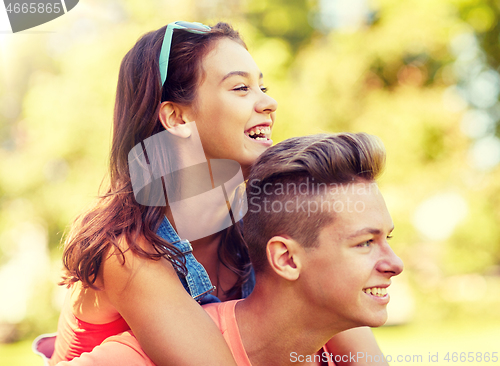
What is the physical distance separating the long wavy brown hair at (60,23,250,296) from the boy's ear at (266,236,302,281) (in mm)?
425

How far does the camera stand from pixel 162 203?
2.24 meters

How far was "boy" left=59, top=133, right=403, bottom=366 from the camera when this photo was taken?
1799 mm

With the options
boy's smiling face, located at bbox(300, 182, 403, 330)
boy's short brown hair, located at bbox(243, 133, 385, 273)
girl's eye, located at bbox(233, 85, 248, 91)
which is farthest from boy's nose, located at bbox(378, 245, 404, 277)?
girl's eye, located at bbox(233, 85, 248, 91)

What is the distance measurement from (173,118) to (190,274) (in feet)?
2.51

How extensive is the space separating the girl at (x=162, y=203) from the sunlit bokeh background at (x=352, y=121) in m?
5.45

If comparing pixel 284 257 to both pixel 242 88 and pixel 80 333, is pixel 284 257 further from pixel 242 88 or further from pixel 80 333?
pixel 80 333

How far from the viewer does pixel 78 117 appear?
26.5 ft

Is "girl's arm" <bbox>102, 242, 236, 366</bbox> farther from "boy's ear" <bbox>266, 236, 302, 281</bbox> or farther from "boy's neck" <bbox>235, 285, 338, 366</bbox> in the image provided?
"boy's ear" <bbox>266, 236, 302, 281</bbox>

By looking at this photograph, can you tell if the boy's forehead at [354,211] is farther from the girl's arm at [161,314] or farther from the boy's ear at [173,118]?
the boy's ear at [173,118]

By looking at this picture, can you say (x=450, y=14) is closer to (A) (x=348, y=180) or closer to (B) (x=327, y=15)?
(B) (x=327, y=15)

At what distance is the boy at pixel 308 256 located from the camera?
70.8 inches

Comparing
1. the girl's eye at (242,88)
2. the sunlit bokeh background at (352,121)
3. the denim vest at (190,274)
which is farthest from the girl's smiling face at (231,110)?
the sunlit bokeh background at (352,121)

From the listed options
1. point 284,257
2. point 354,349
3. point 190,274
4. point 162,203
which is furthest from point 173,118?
point 354,349

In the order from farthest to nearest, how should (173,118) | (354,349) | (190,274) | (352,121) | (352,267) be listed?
1. (352,121)
2. (173,118)
3. (354,349)
4. (190,274)
5. (352,267)
